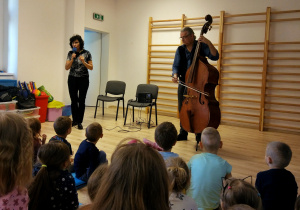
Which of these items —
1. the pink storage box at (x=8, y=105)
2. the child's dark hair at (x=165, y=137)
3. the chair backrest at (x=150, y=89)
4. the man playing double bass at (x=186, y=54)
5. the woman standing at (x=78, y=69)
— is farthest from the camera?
the chair backrest at (x=150, y=89)

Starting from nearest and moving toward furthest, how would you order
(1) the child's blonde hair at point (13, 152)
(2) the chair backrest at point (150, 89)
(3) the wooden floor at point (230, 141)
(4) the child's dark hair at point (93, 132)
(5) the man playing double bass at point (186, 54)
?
(1) the child's blonde hair at point (13, 152) → (4) the child's dark hair at point (93, 132) → (3) the wooden floor at point (230, 141) → (5) the man playing double bass at point (186, 54) → (2) the chair backrest at point (150, 89)

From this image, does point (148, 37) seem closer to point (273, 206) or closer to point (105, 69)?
point (105, 69)

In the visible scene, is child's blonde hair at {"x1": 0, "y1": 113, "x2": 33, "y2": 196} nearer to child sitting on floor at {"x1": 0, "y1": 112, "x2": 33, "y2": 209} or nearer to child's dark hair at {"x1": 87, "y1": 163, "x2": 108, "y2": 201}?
child sitting on floor at {"x1": 0, "y1": 112, "x2": 33, "y2": 209}

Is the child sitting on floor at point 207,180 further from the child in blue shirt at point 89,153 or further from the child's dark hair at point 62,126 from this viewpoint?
the child's dark hair at point 62,126

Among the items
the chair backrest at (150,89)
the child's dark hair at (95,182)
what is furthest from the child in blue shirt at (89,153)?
the chair backrest at (150,89)

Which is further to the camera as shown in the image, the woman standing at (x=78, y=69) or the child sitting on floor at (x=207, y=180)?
the woman standing at (x=78, y=69)

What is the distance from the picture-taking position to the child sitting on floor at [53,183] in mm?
1373

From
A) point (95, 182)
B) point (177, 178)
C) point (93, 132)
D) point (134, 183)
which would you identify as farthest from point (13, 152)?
point (93, 132)

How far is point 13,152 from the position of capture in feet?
3.43

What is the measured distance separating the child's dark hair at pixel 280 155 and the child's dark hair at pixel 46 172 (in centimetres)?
126

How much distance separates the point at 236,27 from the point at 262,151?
2870 millimetres

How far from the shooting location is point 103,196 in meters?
0.77

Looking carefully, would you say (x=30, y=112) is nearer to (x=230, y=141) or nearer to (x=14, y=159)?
(x=230, y=141)

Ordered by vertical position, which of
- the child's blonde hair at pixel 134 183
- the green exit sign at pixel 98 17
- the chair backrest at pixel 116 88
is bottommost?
the child's blonde hair at pixel 134 183
